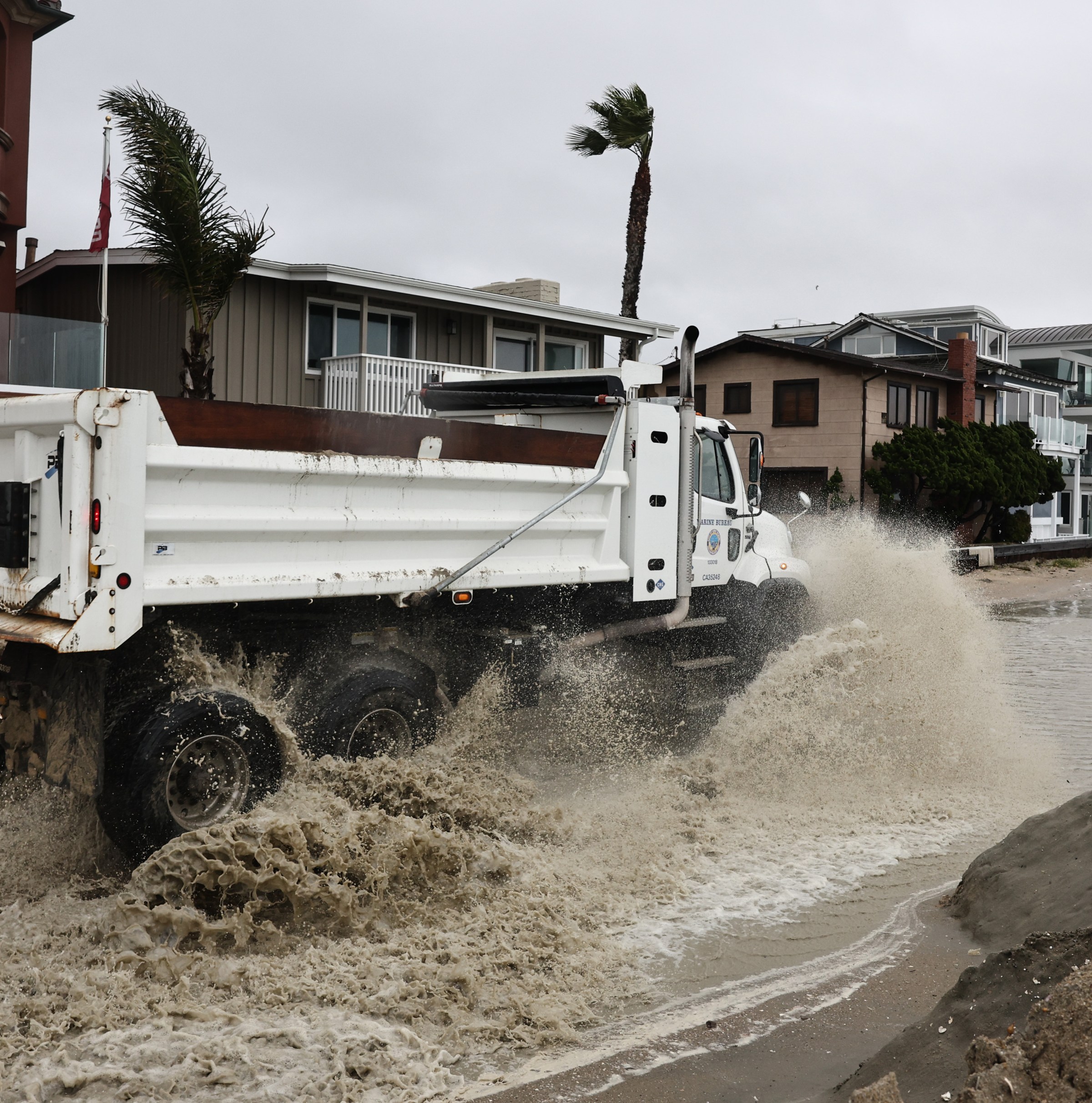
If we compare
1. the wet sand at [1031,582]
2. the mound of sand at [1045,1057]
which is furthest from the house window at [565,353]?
the mound of sand at [1045,1057]

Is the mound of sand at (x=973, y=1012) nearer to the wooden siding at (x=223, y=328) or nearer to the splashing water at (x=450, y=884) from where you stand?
the splashing water at (x=450, y=884)

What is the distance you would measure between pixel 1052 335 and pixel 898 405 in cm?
3542

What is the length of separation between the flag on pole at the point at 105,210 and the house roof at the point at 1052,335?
5494cm

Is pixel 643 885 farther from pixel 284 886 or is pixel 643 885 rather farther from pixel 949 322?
pixel 949 322

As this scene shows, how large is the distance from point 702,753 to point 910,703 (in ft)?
6.18

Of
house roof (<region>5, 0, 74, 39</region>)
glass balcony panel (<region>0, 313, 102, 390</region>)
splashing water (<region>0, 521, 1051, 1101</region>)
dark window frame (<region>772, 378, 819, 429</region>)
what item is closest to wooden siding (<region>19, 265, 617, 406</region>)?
glass balcony panel (<region>0, 313, 102, 390</region>)

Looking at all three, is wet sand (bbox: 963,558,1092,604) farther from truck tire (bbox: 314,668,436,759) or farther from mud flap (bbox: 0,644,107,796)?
mud flap (bbox: 0,644,107,796)

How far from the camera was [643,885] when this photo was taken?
235 inches

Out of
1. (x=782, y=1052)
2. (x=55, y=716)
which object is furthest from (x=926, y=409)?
(x=782, y=1052)

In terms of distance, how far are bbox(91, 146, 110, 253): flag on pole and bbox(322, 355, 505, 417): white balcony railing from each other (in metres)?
4.24

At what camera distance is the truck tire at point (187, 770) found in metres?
5.29

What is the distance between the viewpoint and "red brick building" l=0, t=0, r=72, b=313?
1653 cm

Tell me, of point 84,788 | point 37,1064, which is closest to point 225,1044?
point 37,1064

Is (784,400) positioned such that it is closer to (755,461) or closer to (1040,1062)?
(755,461)
